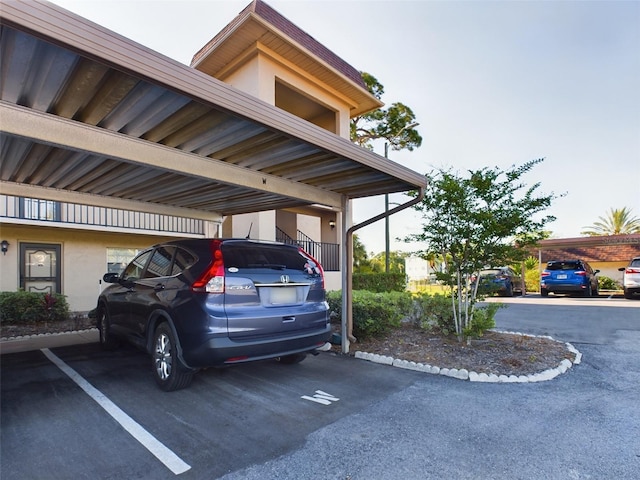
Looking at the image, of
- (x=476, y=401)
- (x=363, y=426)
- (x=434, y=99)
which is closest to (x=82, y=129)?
(x=363, y=426)

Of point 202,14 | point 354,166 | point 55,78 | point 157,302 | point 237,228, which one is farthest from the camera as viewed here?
point 237,228

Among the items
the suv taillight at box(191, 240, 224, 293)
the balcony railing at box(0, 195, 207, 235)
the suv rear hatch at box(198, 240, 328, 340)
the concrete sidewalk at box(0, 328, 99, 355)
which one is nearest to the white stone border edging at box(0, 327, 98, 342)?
the concrete sidewalk at box(0, 328, 99, 355)

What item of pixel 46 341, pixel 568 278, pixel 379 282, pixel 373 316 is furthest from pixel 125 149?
pixel 568 278

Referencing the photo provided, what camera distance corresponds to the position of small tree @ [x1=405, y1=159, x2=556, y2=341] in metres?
5.36

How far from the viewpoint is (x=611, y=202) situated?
97.1 ft

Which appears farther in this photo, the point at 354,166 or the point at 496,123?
the point at 496,123

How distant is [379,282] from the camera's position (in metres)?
15.4

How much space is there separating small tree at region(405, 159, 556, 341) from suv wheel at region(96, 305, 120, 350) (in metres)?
5.28

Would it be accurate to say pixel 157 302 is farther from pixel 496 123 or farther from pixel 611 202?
pixel 611 202

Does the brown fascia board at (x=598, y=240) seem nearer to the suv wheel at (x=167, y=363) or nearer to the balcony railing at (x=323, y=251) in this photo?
the balcony railing at (x=323, y=251)

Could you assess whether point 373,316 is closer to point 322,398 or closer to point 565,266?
point 322,398

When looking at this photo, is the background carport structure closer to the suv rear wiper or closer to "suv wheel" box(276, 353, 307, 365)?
the suv rear wiper

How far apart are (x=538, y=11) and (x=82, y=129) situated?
10.2 meters

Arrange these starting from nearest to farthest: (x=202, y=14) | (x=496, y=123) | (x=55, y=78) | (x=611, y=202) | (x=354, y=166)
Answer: (x=55, y=78) < (x=354, y=166) < (x=202, y=14) < (x=496, y=123) < (x=611, y=202)
